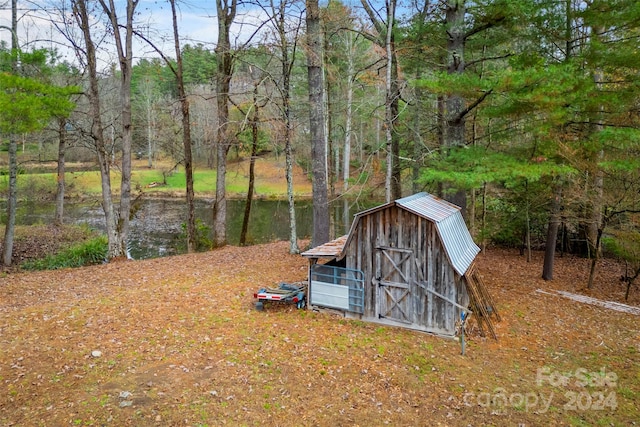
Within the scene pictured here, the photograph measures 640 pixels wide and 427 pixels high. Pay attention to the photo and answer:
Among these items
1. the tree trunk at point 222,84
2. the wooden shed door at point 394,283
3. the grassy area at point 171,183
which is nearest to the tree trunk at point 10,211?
the tree trunk at point 222,84

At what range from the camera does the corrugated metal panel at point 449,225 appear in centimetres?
837

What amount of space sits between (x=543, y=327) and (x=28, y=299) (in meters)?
11.9

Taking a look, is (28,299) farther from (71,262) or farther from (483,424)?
(483,424)

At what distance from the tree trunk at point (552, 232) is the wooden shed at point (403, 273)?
4.78 metres

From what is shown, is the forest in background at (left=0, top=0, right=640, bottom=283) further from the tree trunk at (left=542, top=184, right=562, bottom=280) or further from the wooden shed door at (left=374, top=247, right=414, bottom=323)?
the wooden shed door at (left=374, top=247, right=414, bottom=323)

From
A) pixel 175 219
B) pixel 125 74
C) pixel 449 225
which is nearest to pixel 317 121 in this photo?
pixel 449 225

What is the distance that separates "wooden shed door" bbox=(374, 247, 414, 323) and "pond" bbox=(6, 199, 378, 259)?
26.7 feet

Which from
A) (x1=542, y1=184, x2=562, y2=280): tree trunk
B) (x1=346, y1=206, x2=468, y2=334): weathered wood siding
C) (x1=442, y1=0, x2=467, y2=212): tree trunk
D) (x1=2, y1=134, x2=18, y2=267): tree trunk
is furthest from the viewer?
(x1=2, y1=134, x2=18, y2=267): tree trunk

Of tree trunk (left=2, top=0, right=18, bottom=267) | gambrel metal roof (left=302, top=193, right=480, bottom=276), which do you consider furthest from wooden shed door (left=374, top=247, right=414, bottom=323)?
tree trunk (left=2, top=0, right=18, bottom=267)

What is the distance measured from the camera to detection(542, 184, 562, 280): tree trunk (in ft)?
40.7

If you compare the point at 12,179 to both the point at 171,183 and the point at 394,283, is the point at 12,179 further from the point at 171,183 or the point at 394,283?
the point at 171,183

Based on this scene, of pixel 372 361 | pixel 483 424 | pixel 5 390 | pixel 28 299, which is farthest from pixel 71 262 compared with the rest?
pixel 483 424

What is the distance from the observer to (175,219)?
2605 centimetres

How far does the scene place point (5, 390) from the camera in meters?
5.79
